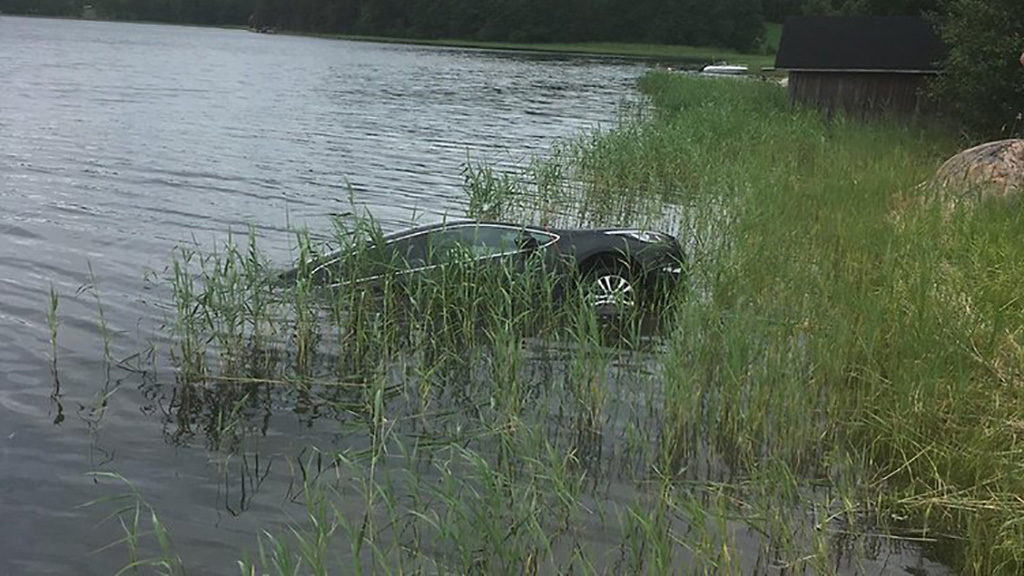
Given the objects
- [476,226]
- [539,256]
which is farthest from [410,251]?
[539,256]

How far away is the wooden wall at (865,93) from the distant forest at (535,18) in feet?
318

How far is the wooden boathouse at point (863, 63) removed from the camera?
115 feet

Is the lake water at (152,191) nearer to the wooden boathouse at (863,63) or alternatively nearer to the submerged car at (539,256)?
the submerged car at (539,256)

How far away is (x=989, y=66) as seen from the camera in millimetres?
25453

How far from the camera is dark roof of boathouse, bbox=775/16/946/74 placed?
35.1 meters

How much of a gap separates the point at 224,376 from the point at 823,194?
11.0 meters

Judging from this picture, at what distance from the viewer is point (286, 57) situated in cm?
8488

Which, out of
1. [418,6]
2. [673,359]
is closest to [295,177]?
[673,359]

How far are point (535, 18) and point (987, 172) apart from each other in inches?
5040

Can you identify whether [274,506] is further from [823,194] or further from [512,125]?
[512,125]

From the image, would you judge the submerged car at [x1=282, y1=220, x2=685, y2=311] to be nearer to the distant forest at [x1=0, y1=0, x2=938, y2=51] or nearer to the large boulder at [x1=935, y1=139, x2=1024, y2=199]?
the large boulder at [x1=935, y1=139, x2=1024, y2=199]

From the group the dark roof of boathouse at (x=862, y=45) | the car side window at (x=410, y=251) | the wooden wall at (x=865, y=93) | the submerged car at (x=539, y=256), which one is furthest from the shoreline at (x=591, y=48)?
the car side window at (x=410, y=251)

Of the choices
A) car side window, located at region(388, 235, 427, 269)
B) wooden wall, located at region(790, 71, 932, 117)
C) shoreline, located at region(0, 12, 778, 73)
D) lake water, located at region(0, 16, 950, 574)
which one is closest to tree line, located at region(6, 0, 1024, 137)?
shoreline, located at region(0, 12, 778, 73)

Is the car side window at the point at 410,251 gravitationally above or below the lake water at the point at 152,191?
above
